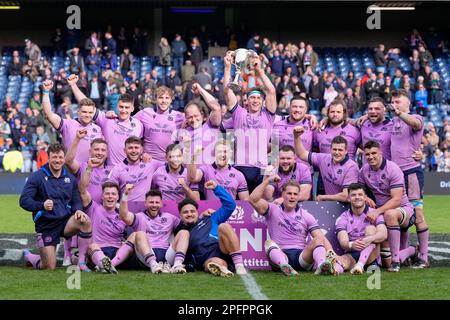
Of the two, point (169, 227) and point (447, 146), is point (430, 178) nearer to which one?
point (447, 146)

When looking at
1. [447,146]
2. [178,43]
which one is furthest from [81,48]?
[447,146]

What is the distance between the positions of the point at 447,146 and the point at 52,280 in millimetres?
17270

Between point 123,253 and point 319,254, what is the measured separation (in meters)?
2.03

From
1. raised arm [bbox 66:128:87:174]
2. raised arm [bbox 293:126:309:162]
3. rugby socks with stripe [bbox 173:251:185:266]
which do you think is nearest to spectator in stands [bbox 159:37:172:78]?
raised arm [bbox 66:128:87:174]

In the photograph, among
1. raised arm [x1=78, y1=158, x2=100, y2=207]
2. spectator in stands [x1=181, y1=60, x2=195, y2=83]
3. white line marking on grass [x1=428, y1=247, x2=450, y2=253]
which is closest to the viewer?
raised arm [x1=78, y1=158, x2=100, y2=207]

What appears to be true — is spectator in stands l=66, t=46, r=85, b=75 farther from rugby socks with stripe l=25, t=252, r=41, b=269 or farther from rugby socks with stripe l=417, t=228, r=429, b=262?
rugby socks with stripe l=417, t=228, r=429, b=262

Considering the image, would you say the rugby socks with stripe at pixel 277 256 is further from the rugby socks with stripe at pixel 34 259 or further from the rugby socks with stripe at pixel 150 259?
the rugby socks with stripe at pixel 34 259

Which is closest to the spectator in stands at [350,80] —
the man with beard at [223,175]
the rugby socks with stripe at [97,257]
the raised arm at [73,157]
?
the man with beard at [223,175]

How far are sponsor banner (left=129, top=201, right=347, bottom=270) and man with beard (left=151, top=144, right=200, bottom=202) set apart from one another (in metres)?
0.25

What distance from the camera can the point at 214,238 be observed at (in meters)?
10.2

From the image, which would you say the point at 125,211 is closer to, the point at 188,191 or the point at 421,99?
the point at 188,191

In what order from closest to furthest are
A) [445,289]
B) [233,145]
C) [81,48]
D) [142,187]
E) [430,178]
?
[445,289]
[142,187]
[233,145]
[430,178]
[81,48]

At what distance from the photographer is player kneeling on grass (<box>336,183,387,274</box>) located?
10.2 meters

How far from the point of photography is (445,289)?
8.96 metres
